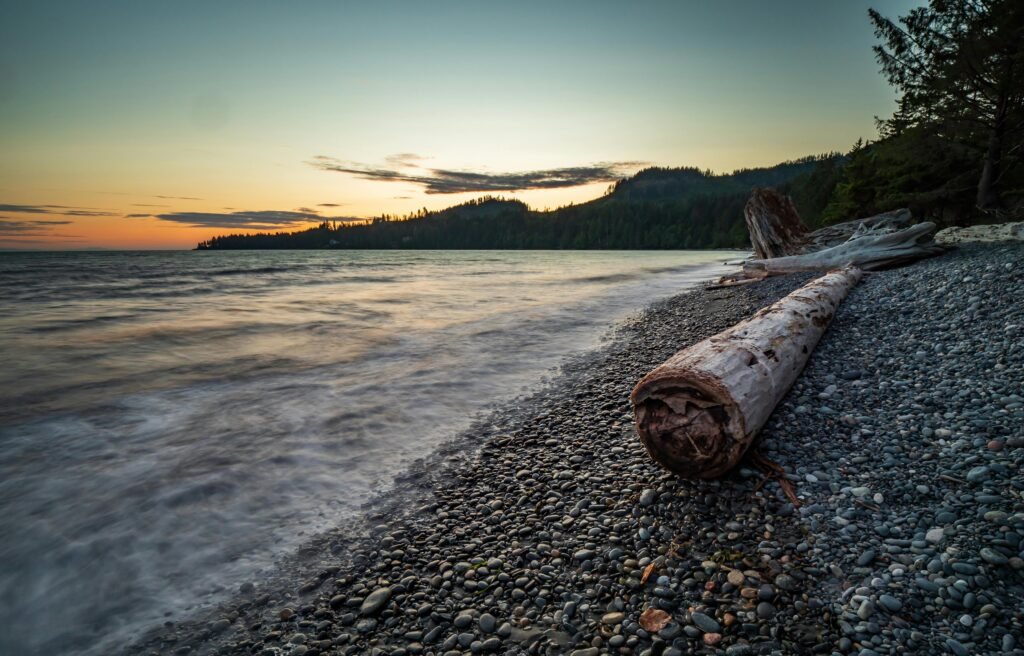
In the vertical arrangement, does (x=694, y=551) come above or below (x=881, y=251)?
below

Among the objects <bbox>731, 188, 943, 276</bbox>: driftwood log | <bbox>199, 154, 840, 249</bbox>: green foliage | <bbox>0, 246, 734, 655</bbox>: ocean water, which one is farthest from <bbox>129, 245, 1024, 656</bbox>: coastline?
<bbox>199, 154, 840, 249</bbox>: green foliage

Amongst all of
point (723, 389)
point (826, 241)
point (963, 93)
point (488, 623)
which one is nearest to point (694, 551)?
point (723, 389)

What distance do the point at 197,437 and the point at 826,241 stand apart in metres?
20.7

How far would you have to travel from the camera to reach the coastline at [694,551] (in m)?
2.10

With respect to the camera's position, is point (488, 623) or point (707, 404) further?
point (707, 404)

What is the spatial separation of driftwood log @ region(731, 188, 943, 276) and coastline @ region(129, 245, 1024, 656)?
818 cm

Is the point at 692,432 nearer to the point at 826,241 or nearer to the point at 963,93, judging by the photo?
the point at 826,241

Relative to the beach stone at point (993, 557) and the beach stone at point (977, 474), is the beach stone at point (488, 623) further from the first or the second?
the beach stone at point (977, 474)

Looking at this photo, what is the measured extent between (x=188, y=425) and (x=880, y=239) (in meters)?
15.4

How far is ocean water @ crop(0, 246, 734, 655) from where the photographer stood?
3195mm

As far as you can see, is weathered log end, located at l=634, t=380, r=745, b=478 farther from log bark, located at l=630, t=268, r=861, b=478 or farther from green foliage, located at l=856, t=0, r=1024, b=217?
green foliage, located at l=856, t=0, r=1024, b=217

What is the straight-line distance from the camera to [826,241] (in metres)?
17.7

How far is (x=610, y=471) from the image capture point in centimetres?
377

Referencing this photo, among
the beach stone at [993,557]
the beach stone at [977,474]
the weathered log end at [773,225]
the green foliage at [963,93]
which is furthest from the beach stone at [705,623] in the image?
the green foliage at [963,93]
